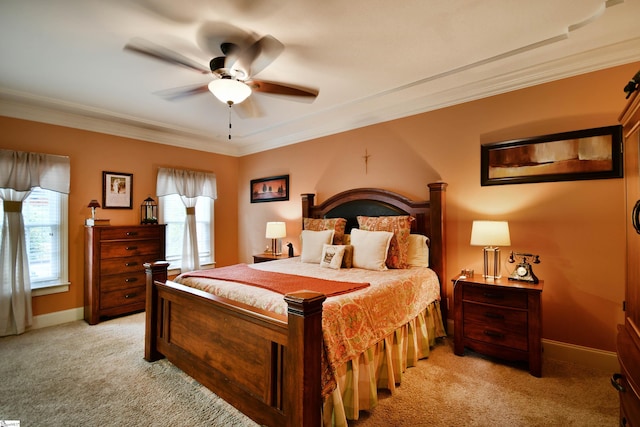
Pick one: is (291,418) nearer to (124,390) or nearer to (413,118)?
(124,390)

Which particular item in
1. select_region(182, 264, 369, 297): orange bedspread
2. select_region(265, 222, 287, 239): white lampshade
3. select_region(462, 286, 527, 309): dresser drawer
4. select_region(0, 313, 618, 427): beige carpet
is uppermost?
select_region(265, 222, 287, 239): white lampshade

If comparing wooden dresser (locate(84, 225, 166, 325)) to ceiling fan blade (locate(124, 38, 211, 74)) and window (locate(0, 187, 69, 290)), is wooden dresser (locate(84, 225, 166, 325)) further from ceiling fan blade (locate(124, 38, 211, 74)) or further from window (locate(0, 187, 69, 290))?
ceiling fan blade (locate(124, 38, 211, 74))

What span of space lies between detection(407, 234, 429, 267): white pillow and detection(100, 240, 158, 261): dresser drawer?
346 centimetres

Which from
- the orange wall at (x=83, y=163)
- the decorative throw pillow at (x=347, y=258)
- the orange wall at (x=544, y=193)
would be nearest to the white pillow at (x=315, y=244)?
the decorative throw pillow at (x=347, y=258)

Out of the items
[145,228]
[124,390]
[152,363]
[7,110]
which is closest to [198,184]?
[145,228]

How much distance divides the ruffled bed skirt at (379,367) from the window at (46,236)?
3.91m

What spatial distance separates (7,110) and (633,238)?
5.47 metres

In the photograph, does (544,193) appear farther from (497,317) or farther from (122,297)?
(122,297)

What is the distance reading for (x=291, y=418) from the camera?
59.2 inches

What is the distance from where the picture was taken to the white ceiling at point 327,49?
1991 millimetres

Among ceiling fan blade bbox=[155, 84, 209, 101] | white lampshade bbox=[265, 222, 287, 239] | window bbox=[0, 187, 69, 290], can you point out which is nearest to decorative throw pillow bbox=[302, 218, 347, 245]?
white lampshade bbox=[265, 222, 287, 239]

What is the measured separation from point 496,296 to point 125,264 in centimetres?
430

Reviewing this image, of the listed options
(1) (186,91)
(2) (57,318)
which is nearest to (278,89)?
(1) (186,91)

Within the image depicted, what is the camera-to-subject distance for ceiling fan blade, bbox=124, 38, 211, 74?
2.35 m
